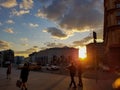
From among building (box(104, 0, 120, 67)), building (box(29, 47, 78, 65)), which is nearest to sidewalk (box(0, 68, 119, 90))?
building (box(104, 0, 120, 67))

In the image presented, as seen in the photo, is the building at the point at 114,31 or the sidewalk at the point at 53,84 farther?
the building at the point at 114,31

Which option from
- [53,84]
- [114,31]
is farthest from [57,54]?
[53,84]

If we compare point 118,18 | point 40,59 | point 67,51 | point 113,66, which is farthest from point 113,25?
point 40,59

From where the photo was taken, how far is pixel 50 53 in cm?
17162

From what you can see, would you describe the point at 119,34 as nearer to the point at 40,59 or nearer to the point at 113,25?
the point at 113,25

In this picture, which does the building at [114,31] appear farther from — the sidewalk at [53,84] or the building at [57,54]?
the building at [57,54]

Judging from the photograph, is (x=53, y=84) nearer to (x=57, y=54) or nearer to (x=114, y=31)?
(x=114, y=31)

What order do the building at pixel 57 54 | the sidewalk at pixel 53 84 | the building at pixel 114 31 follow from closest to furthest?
1. the sidewalk at pixel 53 84
2. the building at pixel 114 31
3. the building at pixel 57 54

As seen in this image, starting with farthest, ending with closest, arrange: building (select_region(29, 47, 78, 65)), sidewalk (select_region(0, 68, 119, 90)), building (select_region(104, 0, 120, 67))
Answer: building (select_region(29, 47, 78, 65)) → building (select_region(104, 0, 120, 67)) → sidewalk (select_region(0, 68, 119, 90))

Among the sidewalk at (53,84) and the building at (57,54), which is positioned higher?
the building at (57,54)

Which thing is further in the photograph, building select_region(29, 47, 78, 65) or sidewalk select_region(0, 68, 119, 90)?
building select_region(29, 47, 78, 65)

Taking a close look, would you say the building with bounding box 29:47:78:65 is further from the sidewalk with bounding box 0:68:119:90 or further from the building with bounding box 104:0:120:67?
the sidewalk with bounding box 0:68:119:90

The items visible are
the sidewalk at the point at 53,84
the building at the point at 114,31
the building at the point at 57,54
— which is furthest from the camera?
the building at the point at 57,54

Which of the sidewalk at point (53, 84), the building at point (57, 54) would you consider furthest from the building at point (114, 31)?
the building at point (57, 54)
